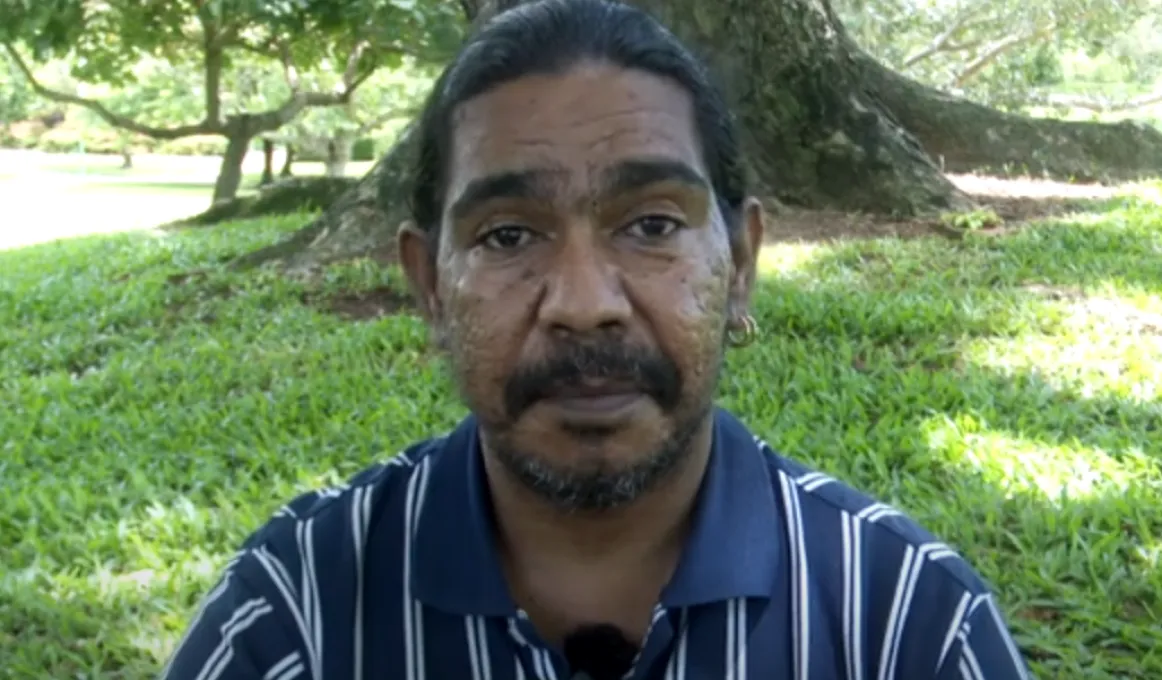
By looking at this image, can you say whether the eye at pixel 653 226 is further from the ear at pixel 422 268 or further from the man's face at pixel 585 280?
the ear at pixel 422 268

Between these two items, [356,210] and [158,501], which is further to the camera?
[356,210]

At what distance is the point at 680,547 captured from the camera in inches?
67.9

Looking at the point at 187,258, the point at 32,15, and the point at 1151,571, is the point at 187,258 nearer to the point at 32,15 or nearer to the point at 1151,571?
the point at 32,15

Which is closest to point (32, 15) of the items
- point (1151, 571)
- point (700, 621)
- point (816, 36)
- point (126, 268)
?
point (126, 268)

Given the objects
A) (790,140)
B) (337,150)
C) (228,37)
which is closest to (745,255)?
(790,140)

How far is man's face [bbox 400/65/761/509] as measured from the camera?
1604mm

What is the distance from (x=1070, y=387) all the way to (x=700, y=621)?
10.6 feet

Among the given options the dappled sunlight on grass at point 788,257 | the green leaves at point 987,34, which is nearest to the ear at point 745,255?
the dappled sunlight on grass at point 788,257

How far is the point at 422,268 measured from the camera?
192 cm

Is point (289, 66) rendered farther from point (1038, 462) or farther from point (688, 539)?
point (688, 539)

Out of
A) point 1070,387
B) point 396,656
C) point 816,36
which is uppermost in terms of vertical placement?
point 816,36

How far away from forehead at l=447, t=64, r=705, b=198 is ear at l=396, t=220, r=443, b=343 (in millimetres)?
183

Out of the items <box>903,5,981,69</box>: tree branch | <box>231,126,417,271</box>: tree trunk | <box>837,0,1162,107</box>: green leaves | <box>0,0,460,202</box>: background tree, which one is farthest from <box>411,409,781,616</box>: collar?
<box>903,5,981,69</box>: tree branch

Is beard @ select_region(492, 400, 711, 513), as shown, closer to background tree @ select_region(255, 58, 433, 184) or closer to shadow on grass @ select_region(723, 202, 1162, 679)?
shadow on grass @ select_region(723, 202, 1162, 679)
